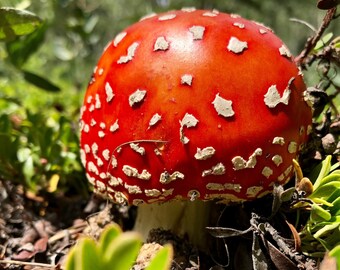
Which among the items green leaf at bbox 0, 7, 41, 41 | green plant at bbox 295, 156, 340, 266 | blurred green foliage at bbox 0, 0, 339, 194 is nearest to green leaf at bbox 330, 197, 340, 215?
green plant at bbox 295, 156, 340, 266

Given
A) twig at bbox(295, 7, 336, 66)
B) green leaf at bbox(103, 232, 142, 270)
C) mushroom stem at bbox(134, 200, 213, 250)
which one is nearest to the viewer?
green leaf at bbox(103, 232, 142, 270)

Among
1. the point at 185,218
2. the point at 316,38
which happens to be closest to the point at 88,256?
the point at 185,218

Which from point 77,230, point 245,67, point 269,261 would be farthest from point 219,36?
point 77,230

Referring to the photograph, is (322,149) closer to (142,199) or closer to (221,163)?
(221,163)

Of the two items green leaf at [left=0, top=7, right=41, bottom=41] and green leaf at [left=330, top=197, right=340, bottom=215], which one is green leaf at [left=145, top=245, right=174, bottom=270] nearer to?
green leaf at [left=330, top=197, right=340, bottom=215]

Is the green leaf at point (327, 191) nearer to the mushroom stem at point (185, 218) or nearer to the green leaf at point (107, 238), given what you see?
the mushroom stem at point (185, 218)

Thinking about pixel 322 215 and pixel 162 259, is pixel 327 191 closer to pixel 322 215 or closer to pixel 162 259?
pixel 322 215

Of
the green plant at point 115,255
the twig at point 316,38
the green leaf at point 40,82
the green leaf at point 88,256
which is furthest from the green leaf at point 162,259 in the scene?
the green leaf at point 40,82
